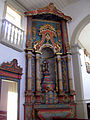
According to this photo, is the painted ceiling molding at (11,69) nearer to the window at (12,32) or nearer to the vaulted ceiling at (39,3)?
the window at (12,32)

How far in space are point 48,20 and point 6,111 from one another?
4704 millimetres

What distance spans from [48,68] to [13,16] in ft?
9.10

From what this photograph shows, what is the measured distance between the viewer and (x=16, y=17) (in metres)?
6.40

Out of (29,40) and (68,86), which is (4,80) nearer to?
(29,40)

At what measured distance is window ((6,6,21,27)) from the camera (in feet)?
19.7

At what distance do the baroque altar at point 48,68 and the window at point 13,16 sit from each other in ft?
1.48

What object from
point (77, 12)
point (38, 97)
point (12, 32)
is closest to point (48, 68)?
point (38, 97)

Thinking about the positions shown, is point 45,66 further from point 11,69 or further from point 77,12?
point 77,12

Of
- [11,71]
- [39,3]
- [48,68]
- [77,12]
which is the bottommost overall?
[11,71]

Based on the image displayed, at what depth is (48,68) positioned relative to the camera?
260 inches

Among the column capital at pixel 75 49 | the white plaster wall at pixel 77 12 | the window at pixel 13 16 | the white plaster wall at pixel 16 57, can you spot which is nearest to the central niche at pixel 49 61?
the column capital at pixel 75 49

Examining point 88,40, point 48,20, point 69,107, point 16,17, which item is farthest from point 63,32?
point 88,40

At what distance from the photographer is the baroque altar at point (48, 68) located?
5.50m

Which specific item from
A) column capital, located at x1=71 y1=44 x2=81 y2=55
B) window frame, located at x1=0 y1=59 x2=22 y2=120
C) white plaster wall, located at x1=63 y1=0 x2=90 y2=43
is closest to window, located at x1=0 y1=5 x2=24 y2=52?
window frame, located at x1=0 y1=59 x2=22 y2=120
